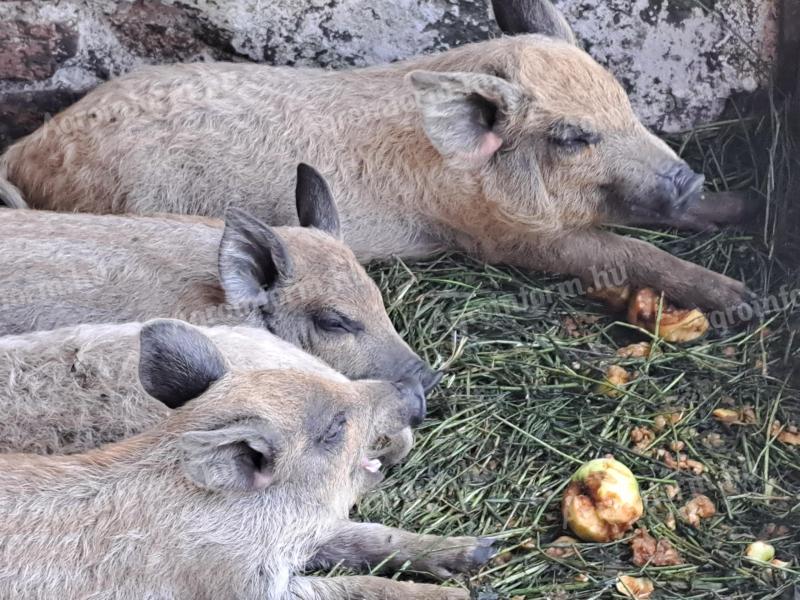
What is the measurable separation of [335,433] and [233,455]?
1.58 feet

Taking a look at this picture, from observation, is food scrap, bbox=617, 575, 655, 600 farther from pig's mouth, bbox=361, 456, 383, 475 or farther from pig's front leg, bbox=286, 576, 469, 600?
pig's mouth, bbox=361, 456, 383, 475

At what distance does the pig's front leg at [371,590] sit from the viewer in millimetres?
4621

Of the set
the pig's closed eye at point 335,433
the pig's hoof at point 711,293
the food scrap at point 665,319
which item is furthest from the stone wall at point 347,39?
the pig's closed eye at point 335,433

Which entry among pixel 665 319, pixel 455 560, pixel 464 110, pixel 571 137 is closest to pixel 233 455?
pixel 455 560

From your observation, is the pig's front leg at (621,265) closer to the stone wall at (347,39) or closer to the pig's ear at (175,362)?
the stone wall at (347,39)

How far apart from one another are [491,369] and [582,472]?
2.85ft

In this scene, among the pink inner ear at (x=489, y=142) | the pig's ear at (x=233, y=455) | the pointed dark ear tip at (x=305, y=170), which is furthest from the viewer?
the pink inner ear at (x=489, y=142)

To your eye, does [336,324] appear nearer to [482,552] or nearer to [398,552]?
[398,552]

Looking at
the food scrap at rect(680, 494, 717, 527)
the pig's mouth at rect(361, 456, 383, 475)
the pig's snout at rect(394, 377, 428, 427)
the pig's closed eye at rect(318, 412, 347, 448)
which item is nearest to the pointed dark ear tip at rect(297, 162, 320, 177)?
the pig's snout at rect(394, 377, 428, 427)

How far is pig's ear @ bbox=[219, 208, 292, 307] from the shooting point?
16.5ft

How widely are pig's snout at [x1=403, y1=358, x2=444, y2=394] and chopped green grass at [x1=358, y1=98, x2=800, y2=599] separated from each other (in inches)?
13.3

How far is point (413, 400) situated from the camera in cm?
475

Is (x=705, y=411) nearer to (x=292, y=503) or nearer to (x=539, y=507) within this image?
(x=539, y=507)

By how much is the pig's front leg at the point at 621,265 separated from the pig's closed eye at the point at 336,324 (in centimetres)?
138
